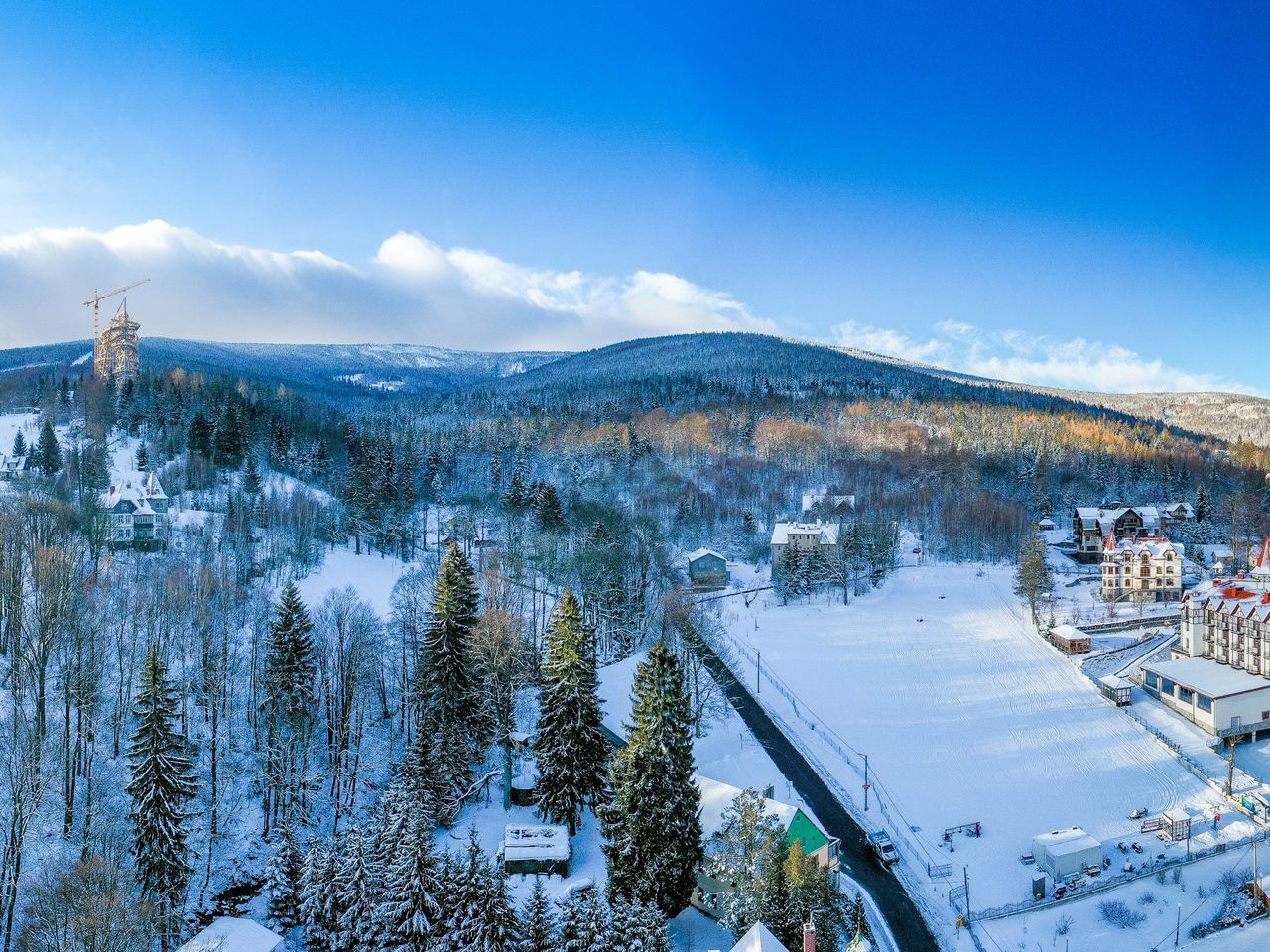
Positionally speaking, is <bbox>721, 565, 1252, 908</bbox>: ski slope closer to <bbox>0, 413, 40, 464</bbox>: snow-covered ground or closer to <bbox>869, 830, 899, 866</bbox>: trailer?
<bbox>869, 830, 899, 866</bbox>: trailer

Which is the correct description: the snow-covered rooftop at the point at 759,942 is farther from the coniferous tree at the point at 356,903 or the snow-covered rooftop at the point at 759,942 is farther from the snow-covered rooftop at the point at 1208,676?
the snow-covered rooftop at the point at 1208,676

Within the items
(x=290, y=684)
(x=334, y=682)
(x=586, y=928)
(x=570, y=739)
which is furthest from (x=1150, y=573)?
(x=290, y=684)

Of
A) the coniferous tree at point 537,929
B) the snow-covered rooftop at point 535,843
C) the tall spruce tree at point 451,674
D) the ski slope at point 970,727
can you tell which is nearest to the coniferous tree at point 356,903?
the coniferous tree at point 537,929

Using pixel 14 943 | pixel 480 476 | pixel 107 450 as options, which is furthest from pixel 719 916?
pixel 480 476

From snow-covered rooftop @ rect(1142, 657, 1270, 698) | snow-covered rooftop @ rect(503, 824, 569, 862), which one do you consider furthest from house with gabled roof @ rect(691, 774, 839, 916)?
snow-covered rooftop @ rect(1142, 657, 1270, 698)

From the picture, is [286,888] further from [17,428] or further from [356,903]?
[17,428]

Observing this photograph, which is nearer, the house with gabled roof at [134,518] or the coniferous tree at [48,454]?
the house with gabled roof at [134,518]
